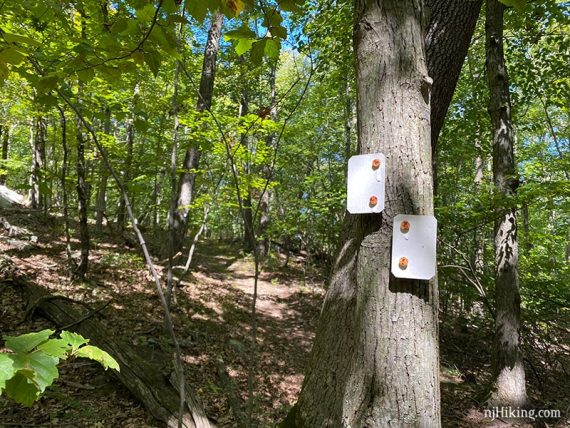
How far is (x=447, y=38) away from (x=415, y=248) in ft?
5.10

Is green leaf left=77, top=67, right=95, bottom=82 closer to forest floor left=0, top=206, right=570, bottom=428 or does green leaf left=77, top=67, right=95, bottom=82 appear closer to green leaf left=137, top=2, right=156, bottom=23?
green leaf left=137, top=2, right=156, bottom=23

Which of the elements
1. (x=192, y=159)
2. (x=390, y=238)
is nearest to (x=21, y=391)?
(x=390, y=238)

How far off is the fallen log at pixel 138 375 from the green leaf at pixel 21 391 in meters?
2.39

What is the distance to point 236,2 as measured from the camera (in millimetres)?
1552

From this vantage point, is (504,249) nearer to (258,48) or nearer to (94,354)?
(258,48)

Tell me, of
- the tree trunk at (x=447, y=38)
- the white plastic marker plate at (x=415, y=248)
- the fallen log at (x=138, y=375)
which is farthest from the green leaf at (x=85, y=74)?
the fallen log at (x=138, y=375)

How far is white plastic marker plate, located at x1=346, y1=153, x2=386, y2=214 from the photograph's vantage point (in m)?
1.31

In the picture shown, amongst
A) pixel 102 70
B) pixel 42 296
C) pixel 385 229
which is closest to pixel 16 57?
pixel 102 70

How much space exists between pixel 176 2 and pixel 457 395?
19.0 ft

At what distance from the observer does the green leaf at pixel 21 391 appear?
2.75 ft

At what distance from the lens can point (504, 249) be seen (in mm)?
5023

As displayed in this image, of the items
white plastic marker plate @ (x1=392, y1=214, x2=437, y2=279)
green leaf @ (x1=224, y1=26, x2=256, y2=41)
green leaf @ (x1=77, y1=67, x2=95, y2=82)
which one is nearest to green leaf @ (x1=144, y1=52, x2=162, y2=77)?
green leaf @ (x1=77, y1=67, x2=95, y2=82)

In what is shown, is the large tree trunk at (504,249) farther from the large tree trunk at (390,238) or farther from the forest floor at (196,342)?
the large tree trunk at (390,238)

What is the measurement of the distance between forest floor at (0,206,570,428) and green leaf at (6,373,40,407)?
2.60m
